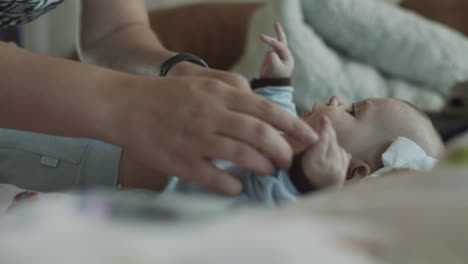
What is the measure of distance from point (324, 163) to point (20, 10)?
1.84 ft

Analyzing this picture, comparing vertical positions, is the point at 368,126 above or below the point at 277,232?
below

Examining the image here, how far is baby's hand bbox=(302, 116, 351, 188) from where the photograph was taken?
21.5 inches

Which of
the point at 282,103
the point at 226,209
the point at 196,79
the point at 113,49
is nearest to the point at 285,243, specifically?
the point at 226,209

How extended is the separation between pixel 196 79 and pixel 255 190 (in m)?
0.14

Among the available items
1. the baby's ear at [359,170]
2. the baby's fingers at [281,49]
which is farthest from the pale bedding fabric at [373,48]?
the baby's ear at [359,170]

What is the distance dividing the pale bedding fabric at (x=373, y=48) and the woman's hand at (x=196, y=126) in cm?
137

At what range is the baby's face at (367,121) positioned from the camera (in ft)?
2.61

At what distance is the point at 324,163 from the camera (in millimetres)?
550

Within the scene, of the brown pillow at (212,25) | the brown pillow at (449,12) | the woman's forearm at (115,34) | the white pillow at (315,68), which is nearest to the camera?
the woman's forearm at (115,34)

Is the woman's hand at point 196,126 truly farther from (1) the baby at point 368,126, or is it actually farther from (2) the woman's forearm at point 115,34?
(2) the woman's forearm at point 115,34

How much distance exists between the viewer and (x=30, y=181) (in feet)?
2.55

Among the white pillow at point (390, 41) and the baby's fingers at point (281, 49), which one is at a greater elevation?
the baby's fingers at point (281, 49)

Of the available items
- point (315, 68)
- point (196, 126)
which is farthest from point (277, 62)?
point (315, 68)

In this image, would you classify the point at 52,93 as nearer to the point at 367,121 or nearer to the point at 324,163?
the point at 324,163
